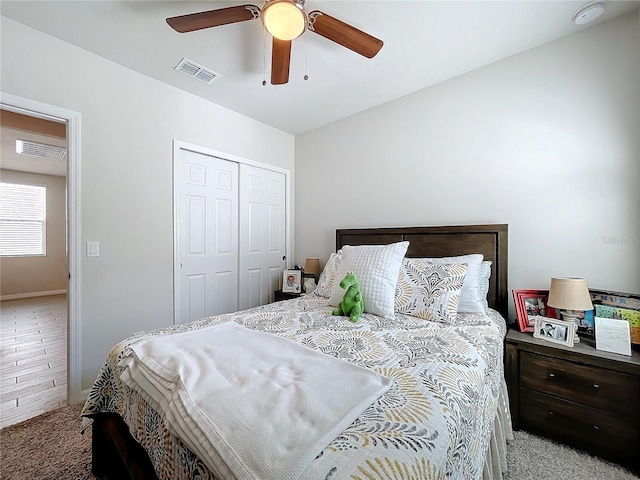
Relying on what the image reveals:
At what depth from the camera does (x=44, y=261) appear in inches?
230

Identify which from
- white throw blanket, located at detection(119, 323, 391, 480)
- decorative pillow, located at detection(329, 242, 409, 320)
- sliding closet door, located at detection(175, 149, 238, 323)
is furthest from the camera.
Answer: sliding closet door, located at detection(175, 149, 238, 323)

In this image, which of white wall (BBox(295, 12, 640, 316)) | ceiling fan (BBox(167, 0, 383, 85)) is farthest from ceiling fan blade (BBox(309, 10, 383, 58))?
white wall (BBox(295, 12, 640, 316))

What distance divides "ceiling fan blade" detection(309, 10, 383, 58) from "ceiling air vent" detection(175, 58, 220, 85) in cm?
117

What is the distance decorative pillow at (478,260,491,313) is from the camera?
82.7 inches

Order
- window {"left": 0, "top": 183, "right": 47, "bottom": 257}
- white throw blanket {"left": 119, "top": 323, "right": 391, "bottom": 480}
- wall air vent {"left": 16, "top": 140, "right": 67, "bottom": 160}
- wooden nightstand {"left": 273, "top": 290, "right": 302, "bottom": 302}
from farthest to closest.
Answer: window {"left": 0, "top": 183, "right": 47, "bottom": 257} → wall air vent {"left": 16, "top": 140, "right": 67, "bottom": 160} → wooden nightstand {"left": 273, "top": 290, "right": 302, "bottom": 302} → white throw blanket {"left": 119, "top": 323, "right": 391, "bottom": 480}

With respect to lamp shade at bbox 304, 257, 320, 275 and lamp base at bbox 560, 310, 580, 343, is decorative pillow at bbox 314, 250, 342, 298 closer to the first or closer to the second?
lamp shade at bbox 304, 257, 320, 275

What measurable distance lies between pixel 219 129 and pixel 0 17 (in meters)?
1.56

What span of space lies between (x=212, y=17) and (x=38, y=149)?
13.9 feet

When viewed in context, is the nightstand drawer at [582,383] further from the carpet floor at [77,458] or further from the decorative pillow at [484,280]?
the decorative pillow at [484,280]

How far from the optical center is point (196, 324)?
66.6 inches

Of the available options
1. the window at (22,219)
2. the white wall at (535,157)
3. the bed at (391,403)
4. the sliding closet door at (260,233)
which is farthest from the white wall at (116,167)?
the window at (22,219)

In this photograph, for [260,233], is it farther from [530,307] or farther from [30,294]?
[30,294]

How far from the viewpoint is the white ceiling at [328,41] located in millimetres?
1754

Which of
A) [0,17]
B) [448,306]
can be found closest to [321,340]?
[448,306]
